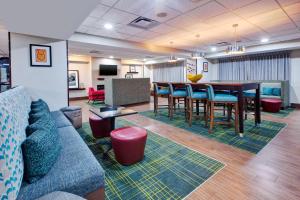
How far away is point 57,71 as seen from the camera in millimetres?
3604

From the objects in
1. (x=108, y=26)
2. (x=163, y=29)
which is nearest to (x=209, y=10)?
(x=163, y=29)

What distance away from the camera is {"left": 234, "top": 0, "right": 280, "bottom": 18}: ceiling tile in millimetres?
2812

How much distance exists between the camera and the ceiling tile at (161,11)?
3033 mm

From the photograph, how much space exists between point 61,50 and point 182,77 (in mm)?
6818

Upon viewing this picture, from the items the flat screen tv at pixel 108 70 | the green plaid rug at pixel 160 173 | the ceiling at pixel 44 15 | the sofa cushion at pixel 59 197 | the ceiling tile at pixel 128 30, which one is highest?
the ceiling tile at pixel 128 30

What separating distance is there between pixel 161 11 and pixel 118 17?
3.11 feet

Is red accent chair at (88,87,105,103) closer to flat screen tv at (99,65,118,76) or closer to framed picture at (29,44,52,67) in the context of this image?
flat screen tv at (99,65,118,76)

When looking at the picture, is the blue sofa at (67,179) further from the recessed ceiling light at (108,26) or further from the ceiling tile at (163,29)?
the ceiling tile at (163,29)

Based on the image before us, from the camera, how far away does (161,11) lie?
312cm

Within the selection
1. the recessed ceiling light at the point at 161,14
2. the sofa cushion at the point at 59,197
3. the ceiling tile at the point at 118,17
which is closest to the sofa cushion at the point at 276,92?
the recessed ceiling light at the point at 161,14

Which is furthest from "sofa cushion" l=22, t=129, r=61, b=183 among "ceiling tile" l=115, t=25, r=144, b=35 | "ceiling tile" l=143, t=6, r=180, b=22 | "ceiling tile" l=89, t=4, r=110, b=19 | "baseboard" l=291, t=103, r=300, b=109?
"baseboard" l=291, t=103, r=300, b=109

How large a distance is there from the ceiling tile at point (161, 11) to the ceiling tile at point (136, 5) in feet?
0.38

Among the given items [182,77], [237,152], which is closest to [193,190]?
[237,152]

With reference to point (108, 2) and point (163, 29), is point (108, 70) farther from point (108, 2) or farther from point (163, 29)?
point (108, 2)
